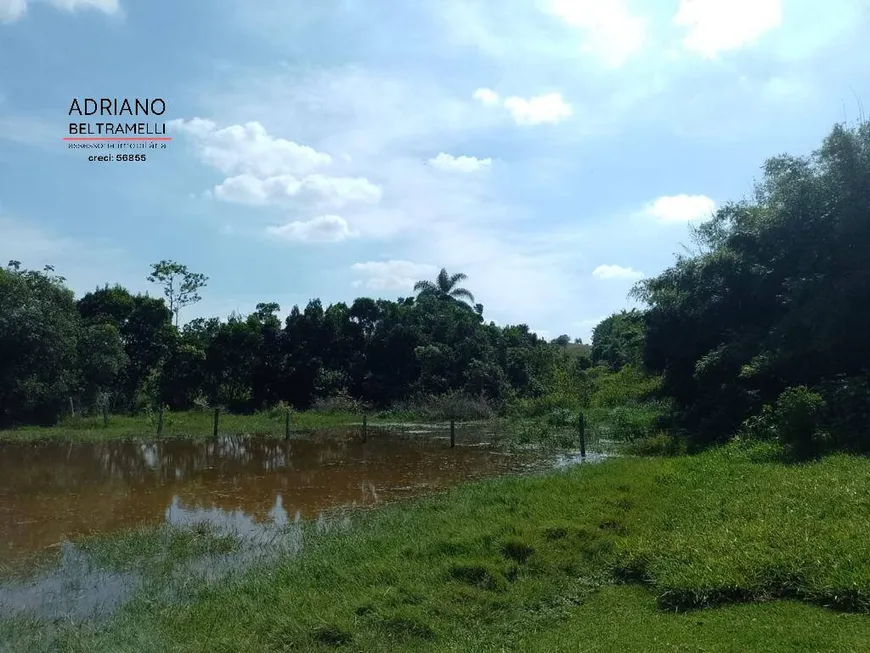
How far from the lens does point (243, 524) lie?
10.9m

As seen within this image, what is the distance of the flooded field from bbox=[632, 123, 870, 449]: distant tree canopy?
438 centimetres

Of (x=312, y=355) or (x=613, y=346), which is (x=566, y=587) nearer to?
(x=312, y=355)

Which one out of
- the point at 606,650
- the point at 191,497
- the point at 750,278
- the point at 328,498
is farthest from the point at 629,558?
the point at 750,278

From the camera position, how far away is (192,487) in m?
14.1

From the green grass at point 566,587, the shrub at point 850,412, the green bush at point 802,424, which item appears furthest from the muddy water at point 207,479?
the shrub at point 850,412

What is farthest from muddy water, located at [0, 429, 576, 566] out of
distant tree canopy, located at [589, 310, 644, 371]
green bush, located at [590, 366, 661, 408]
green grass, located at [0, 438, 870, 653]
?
distant tree canopy, located at [589, 310, 644, 371]

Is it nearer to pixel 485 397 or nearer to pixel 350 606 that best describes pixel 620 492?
pixel 350 606

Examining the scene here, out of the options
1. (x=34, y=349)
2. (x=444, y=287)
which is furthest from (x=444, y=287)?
(x=34, y=349)

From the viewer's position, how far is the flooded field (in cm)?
851

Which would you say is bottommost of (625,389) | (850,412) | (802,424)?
(802,424)

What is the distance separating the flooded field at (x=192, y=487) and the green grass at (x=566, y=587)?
1.56 m

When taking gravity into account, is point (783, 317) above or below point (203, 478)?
above

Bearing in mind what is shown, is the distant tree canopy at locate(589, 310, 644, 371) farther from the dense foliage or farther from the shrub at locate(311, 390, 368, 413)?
the shrub at locate(311, 390, 368, 413)

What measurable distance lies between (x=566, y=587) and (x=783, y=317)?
10754 mm
